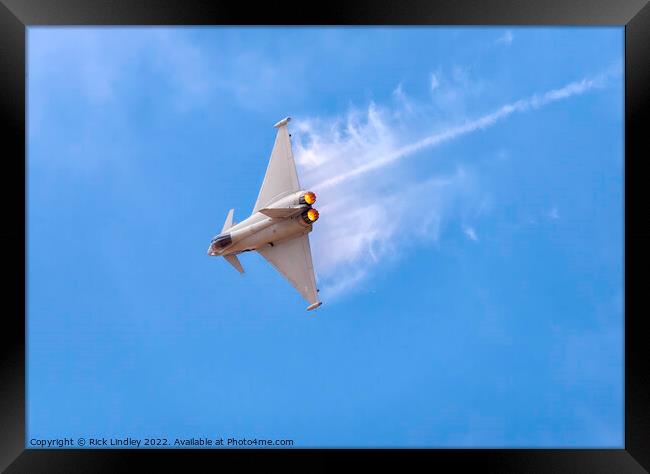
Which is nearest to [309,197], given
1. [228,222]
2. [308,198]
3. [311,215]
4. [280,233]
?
[308,198]

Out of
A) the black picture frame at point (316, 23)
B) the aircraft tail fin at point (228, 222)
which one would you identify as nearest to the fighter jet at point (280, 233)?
the aircraft tail fin at point (228, 222)

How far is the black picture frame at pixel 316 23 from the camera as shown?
12.2 metres

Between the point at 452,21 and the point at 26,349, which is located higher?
the point at 452,21

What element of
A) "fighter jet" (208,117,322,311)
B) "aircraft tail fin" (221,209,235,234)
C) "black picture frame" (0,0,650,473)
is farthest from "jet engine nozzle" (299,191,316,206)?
"black picture frame" (0,0,650,473)

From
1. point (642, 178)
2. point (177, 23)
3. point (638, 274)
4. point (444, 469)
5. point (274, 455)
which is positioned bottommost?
point (444, 469)

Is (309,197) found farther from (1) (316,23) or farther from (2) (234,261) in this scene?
(1) (316,23)

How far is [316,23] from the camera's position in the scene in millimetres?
12539

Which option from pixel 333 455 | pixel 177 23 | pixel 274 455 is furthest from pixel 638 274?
pixel 177 23

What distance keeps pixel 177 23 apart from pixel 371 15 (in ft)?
14.2

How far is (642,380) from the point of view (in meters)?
12.7

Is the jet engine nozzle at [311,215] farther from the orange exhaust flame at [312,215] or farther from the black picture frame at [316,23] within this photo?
the black picture frame at [316,23]

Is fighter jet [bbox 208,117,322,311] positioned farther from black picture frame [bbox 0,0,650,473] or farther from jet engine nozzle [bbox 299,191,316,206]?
black picture frame [bbox 0,0,650,473]

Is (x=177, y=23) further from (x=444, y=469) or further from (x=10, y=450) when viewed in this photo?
(x=444, y=469)

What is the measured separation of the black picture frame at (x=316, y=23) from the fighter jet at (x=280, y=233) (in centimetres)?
980
